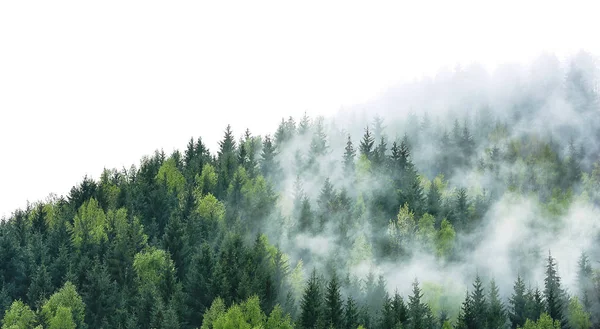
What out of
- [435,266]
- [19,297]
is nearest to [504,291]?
[435,266]

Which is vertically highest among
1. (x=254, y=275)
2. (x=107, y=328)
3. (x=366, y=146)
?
(x=366, y=146)

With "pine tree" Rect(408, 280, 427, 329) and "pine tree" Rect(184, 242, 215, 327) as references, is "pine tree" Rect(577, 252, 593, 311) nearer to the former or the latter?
"pine tree" Rect(408, 280, 427, 329)

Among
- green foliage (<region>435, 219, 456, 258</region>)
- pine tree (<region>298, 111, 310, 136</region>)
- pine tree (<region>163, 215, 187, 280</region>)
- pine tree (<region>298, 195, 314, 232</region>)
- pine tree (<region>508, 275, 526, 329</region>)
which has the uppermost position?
pine tree (<region>298, 111, 310, 136</region>)

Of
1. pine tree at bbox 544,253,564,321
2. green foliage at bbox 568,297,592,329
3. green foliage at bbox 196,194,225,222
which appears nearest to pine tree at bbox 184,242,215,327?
green foliage at bbox 196,194,225,222

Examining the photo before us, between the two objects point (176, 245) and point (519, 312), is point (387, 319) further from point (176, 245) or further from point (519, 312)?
point (176, 245)

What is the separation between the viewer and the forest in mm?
90375

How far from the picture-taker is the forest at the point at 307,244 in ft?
297

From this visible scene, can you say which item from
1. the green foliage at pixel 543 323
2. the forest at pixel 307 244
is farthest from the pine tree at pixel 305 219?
the green foliage at pixel 543 323

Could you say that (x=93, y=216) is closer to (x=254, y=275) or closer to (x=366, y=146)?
(x=254, y=275)

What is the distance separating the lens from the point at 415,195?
144125mm

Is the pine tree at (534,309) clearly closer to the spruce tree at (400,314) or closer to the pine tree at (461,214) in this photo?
the spruce tree at (400,314)

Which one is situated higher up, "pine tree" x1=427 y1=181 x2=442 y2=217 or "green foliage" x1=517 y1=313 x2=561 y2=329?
"pine tree" x1=427 y1=181 x2=442 y2=217

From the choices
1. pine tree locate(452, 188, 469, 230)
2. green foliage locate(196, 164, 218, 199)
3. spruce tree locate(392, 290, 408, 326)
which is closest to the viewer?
spruce tree locate(392, 290, 408, 326)

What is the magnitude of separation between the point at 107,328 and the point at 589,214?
4228 inches
